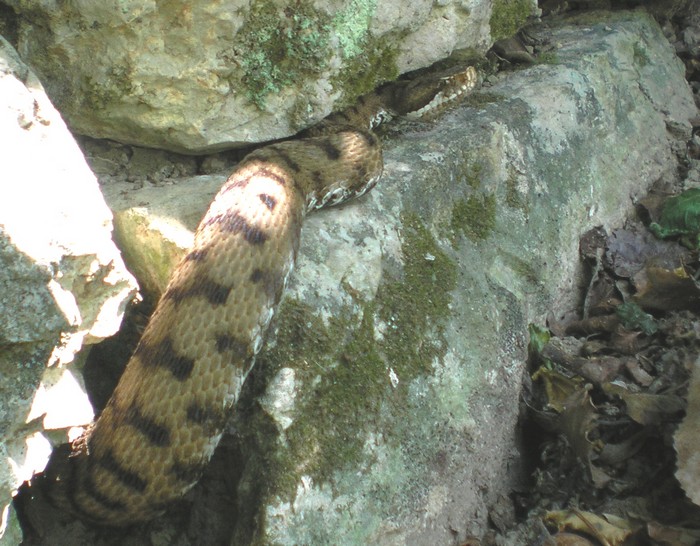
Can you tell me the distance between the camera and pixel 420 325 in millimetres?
3141

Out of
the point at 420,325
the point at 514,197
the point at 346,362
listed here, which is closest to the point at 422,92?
the point at 514,197

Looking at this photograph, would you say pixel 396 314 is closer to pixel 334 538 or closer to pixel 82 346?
pixel 334 538

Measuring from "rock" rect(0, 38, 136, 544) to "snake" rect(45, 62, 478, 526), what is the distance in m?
0.22

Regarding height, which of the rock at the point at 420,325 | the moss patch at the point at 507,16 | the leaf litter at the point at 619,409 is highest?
the moss patch at the point at 507,16

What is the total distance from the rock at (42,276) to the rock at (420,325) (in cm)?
60

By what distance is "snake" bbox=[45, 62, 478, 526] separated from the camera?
2582mm

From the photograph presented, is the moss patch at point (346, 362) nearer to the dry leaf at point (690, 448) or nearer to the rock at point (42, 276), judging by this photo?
the rock at point (42, 276)

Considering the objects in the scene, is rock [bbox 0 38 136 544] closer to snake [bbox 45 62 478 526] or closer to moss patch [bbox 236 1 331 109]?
snake [bbox 45 62 478 526]

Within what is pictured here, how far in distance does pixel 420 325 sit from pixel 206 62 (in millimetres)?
1436

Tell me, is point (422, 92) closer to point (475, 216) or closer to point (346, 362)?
point (475, 216)

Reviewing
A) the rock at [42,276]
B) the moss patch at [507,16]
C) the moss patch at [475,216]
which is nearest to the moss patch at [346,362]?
the moss patch at [475,216]

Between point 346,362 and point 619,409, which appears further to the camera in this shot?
point 619,409

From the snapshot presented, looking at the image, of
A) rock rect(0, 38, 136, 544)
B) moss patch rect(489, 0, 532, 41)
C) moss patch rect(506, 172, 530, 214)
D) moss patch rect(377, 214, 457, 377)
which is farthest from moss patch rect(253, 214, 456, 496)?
moss patch rect(489, 0, 532, 41)

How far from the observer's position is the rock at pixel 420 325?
2.65 meters
